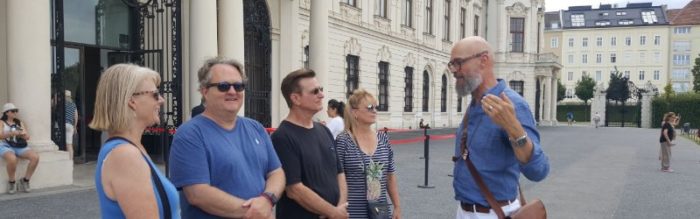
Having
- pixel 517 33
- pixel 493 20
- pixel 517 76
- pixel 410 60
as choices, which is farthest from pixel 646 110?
pixel 410 60

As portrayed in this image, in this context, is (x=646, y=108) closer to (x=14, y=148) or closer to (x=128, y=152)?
(x=14, y=148)

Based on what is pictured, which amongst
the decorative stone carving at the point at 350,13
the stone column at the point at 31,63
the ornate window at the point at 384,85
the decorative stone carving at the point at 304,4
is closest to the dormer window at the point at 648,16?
the ornate window at the point at 384,85

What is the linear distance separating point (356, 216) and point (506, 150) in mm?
1392

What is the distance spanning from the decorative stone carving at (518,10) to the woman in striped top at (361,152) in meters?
37.9

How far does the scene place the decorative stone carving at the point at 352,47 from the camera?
→ 21.3m

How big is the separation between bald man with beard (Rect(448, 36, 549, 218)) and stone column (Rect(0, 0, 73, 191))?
7.51 m

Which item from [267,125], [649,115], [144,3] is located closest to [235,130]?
[144,3]

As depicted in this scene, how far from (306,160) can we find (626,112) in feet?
176

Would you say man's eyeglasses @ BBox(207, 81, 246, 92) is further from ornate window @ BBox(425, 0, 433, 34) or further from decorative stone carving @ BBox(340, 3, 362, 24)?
ornate window @ BBox(425, 0, 433, 34)

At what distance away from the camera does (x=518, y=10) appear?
4006 cm

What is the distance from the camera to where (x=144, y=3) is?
12.2 meters

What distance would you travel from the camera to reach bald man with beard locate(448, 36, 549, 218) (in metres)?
2.69

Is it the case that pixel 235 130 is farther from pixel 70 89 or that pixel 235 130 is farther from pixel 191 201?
pixel 70 89

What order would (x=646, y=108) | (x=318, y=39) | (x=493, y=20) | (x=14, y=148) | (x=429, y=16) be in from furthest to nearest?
(x=646, y=108) < (x=493, y=20) < (x=429, y=16) < (x=318, y=39) < (x=14, y=148)
